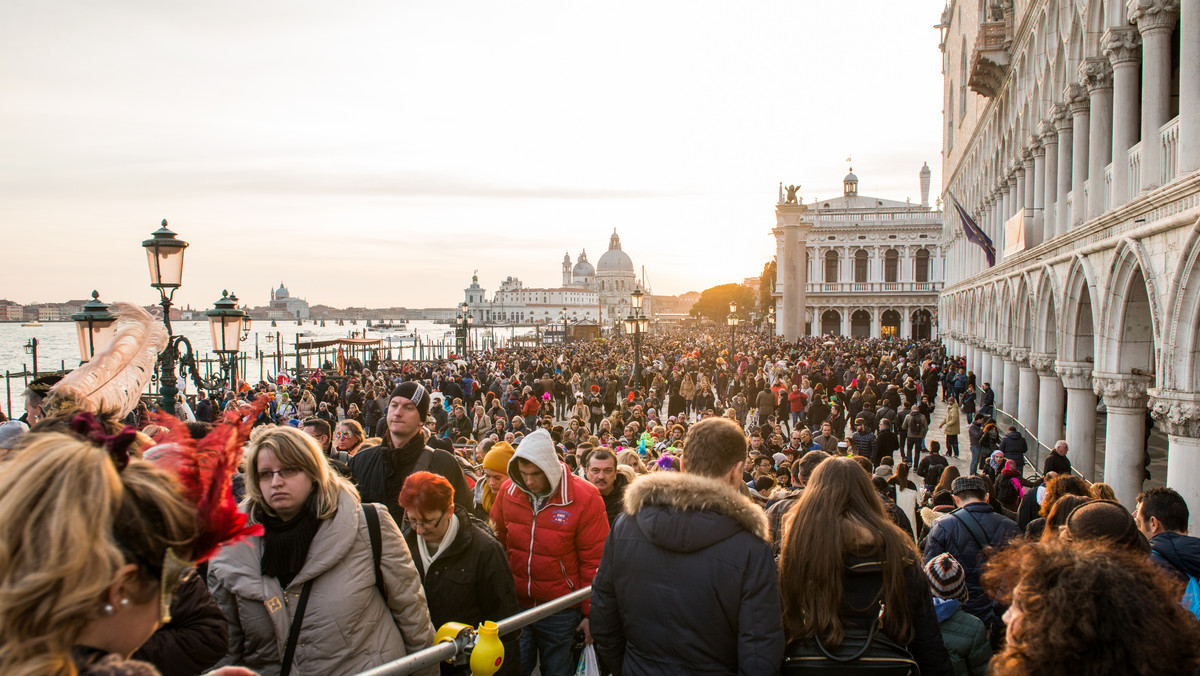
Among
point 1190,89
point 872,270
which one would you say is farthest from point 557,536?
point 872,270

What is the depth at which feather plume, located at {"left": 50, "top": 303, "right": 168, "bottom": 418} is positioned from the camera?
446 cm

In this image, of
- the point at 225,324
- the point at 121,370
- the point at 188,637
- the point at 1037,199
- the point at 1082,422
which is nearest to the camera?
the point at 188,637

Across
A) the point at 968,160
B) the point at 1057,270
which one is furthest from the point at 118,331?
the point at 968,160

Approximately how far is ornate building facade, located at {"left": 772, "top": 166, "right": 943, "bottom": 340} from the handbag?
50270 millimetres

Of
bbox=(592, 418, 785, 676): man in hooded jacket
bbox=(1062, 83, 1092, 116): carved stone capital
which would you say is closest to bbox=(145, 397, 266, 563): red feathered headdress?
bbox=(592, 418, 785, 676): man in hooded jacket

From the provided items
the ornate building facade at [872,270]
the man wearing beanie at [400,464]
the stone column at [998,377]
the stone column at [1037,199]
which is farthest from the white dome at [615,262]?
the man wearing beanie at [400,464]

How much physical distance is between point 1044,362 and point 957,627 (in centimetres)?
1246

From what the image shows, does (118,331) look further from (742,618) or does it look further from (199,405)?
→ (199,405)

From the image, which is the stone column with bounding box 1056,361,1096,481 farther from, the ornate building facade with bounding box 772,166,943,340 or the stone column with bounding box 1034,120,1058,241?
the ornate building facade with bounding box 772,166,943,340

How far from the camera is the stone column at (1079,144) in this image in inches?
445

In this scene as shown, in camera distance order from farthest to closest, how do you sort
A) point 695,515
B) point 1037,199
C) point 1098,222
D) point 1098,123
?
point 1037,199, point 1098,123, point 1098,222, point 695,515

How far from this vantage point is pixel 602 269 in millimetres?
196000

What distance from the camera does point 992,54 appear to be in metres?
17.4

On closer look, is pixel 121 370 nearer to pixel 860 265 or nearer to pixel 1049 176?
pixel 1049 176
